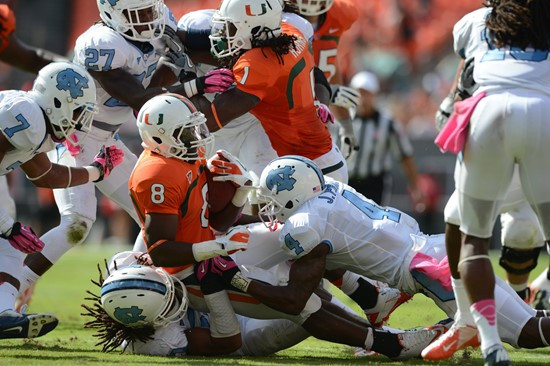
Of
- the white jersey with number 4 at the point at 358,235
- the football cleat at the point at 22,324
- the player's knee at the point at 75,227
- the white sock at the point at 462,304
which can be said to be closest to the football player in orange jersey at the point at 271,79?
the white jersey with number 4 at the point at 358,235

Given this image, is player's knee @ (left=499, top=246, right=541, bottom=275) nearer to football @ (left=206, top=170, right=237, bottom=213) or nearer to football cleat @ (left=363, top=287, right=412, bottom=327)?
football cleat @ (left=363, top=287, right=412, bottom=327)

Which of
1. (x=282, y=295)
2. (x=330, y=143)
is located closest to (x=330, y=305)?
(x=282, y=295)

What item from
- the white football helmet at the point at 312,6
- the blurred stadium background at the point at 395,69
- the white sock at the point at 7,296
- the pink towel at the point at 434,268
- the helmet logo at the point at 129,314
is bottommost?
the blurred stadium background at the point at 395,69

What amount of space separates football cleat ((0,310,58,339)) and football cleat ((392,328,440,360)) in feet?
5.96

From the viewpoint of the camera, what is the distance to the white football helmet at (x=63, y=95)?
5453 millimetres

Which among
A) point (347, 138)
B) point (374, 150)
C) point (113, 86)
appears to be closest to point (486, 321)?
point (113, 86)

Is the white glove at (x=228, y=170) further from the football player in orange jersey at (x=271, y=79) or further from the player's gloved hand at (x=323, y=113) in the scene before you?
the player's gloved hand at (x=323, y=113)

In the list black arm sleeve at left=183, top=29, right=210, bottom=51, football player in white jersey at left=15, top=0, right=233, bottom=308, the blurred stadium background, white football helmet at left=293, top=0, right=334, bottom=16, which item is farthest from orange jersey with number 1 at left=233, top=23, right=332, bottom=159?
the blurred stadium background

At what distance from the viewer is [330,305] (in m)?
5.30

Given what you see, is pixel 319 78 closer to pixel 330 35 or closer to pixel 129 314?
pixel 330 35

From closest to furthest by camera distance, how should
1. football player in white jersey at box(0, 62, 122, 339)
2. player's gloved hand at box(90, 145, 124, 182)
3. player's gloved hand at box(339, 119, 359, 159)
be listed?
football player in white jersey at box(0, 62, 122, 339) < player's gloved hand at box(90, 145, 124, 182) < player's gloved hand at box(339, 119, 359, 159)

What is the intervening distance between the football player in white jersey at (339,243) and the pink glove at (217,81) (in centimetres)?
67

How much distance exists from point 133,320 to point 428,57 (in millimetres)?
12727

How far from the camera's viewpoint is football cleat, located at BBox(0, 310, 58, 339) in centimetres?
525
